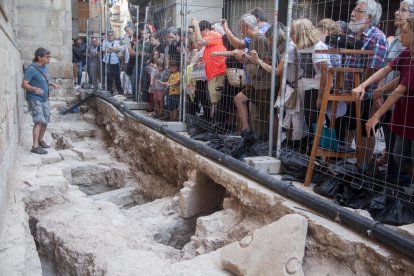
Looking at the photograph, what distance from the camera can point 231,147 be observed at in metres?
5.21

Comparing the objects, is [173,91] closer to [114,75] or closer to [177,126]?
[177,126]

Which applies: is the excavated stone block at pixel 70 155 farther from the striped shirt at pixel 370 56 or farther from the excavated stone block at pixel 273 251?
the striped shirt at pixel 370 56

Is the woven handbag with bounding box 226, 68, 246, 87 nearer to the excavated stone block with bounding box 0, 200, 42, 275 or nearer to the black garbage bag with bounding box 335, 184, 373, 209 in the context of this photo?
the black garbage bag with bounding box 335, 184, 373, 209

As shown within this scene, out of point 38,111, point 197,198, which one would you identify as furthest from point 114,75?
point 197,198

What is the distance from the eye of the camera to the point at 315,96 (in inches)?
183

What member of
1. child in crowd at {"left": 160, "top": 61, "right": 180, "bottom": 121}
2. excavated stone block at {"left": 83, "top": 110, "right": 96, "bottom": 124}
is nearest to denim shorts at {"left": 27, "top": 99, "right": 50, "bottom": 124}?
child in crowd at {"left": 160, "top": 61, "right": 180, "bottom": 121}

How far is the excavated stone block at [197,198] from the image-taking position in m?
5.34

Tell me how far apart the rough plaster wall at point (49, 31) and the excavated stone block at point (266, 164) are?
33.5ft

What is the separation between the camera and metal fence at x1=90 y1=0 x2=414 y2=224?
362cm

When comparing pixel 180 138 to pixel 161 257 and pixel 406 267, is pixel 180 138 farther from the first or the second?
pixel 406 267

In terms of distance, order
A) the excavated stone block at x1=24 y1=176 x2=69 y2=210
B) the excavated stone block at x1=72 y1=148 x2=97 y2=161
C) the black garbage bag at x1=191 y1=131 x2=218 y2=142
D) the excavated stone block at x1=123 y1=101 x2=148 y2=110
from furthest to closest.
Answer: the excavated stone block at x1=123 y1=101 x2=148 y2=110 < the excavated stone block at x1=72 y1=148 x2=97 y2=161 < the black garbage bag at x1=191 y1=131 x2=218 y2=142 < the excavated stone block at x1=24 y1=176 x2=69 y2=210

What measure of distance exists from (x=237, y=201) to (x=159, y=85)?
12.5ft

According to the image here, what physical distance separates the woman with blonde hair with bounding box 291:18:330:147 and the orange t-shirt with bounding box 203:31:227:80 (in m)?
1.65

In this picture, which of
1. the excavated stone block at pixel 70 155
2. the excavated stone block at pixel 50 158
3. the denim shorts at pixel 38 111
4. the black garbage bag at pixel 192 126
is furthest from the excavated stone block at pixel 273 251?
the excavated stone block at pixel 70 155
